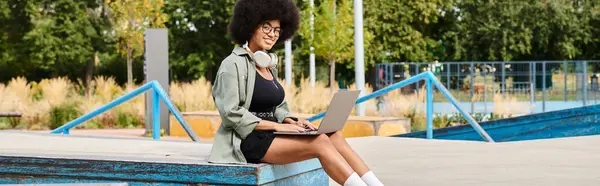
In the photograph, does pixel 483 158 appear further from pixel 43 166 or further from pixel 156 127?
pixel 43 166

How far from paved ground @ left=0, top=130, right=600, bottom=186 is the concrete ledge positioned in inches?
1.0

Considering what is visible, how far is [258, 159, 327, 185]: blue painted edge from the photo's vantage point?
5770 mm

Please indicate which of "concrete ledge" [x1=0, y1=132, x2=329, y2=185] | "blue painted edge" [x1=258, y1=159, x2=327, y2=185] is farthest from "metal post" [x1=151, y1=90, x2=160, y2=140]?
"blue painted edge" [x1=258, y1=159, x2=327, y2=185]

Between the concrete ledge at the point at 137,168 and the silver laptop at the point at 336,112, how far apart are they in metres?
0.37

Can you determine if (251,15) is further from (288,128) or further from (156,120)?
(156,120)

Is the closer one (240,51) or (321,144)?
(321,144)

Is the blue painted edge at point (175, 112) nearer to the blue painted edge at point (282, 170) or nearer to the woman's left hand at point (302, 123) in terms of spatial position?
the blue painted edge at point (282, 170)

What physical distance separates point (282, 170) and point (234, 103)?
0.58 m

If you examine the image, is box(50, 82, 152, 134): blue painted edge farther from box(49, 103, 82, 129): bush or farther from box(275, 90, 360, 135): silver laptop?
box(49, 103, 82, 129): bush

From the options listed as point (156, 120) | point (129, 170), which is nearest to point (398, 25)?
point (156, 120)

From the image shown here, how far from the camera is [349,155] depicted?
19.4ft

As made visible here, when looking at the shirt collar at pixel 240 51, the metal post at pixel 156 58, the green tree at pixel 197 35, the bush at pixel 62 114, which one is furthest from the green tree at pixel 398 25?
the shirt collar at pixel 240 51

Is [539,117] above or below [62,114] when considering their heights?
above

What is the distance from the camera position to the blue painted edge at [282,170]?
18.9 ft
